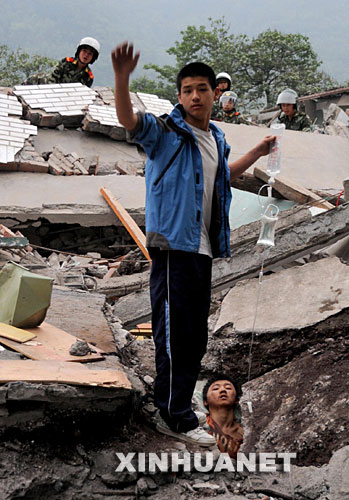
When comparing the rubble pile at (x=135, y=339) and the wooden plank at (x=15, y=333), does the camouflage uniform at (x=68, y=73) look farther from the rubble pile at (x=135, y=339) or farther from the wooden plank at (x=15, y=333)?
the wooden plank at (x=15, y=333)

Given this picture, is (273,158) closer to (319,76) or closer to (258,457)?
(258,457)

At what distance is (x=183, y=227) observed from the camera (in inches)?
103

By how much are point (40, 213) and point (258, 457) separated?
5538 millimetres

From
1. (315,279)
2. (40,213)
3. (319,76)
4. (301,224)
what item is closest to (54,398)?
(315,279)

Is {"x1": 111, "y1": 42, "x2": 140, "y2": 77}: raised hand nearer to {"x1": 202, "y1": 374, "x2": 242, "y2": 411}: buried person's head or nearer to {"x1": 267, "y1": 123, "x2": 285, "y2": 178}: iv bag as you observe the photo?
{"x1": 267, "y1": 123, "x2": 285, "y2": 178}: iv bag

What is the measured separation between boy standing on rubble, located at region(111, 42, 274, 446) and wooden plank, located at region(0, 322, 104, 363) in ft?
1.62

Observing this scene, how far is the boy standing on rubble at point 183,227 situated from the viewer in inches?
103

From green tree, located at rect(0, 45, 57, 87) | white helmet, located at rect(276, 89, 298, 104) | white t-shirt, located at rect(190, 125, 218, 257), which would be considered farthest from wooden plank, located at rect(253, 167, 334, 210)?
green tree, located at rect(0, 45, 57, 87)

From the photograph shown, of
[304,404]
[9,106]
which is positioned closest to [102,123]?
[9,106]

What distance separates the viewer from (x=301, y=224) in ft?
16.0

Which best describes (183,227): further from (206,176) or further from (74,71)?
(74,71)

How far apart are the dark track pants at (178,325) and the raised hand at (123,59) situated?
31.9 inches

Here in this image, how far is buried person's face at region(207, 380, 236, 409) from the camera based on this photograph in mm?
3842

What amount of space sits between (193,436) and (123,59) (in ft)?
5.73
